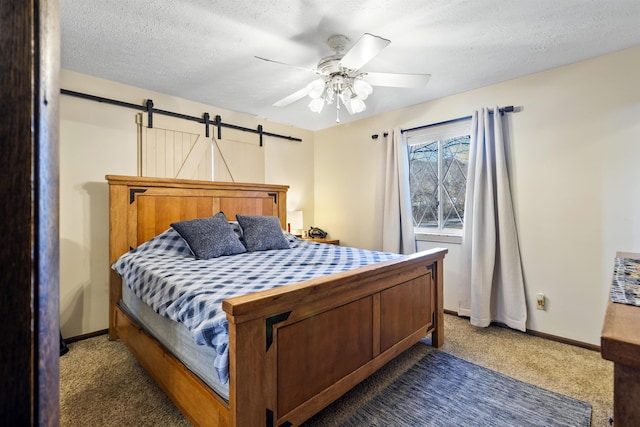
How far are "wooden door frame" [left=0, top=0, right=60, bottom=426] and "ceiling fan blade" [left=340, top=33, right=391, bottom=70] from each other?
4.89 ft

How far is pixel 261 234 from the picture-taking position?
3025mm

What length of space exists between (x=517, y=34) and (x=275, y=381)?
2.67 meters

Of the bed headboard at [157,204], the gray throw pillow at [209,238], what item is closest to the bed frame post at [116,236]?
the bed headboard at [157,204]

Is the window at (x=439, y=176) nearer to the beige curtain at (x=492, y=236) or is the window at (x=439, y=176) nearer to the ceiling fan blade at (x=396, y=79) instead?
the beige curtain at (x=492, y=236)

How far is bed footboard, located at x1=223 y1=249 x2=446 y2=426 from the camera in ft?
3.98

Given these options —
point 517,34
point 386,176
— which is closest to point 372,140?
point 386,176

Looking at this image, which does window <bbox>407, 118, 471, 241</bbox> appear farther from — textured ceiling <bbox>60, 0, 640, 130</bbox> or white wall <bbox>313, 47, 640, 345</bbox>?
textured ceiling <bbox>60, 0, 640, 130</bbox>

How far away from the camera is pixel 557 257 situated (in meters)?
2.62

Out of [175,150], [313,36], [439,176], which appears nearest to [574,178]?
[439,176]

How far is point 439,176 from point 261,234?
7.07ft

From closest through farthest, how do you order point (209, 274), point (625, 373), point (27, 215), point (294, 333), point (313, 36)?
point (27, 215)
point (625, 373)
point (294, 333)
point (209, 274)
point (313, 36)

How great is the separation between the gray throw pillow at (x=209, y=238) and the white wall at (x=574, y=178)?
269 cm

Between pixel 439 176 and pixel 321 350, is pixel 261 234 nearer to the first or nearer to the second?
pixel 321 350

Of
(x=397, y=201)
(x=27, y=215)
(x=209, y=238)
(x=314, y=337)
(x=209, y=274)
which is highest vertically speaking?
(x=397, y=201)
